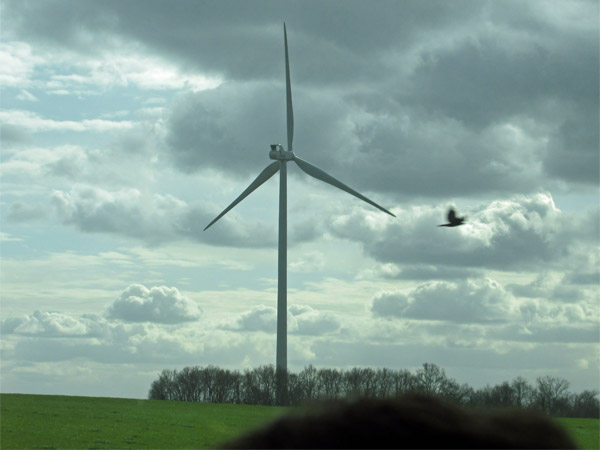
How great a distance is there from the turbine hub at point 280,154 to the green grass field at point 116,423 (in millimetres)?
23356

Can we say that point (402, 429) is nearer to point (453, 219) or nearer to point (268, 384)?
point (453, 219)

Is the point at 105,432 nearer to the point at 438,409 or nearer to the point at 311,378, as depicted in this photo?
the point at 438,409

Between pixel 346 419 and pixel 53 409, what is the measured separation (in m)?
72.2

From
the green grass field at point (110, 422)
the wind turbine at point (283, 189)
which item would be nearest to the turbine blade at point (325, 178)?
the wind turbine at point (283, 189)

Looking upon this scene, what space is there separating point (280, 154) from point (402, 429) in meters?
85.2

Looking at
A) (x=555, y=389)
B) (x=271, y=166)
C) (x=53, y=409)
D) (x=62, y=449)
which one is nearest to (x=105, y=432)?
(x=62, y=449)

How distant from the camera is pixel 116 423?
62.8 metres

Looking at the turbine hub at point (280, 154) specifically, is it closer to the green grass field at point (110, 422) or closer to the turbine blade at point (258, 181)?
the turbine blade at point (258, 181)

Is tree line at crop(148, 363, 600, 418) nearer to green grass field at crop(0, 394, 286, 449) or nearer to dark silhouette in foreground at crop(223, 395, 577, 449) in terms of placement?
green grass field at crop(0, 394, 286, 449)

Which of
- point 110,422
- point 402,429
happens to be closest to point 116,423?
point 110,422

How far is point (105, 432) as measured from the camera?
58000 mm

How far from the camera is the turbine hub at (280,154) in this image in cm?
8600

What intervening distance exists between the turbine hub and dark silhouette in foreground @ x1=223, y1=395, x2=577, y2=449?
84.5m

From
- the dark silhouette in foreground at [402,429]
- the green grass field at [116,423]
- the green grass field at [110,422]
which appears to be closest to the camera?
the dark silhouette in foreground at [402,429]
